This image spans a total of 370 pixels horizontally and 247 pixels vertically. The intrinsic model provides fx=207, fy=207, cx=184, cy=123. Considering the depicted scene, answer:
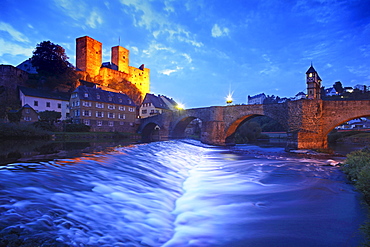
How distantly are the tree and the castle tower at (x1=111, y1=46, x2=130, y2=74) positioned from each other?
2150 cm

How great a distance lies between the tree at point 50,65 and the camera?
1709 inches

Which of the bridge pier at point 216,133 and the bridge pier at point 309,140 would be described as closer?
the bridge pier at point 309,140

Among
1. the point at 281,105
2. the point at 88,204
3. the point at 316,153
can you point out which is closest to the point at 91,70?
the point at 281,105

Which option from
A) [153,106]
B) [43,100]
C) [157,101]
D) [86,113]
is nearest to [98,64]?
[157,101]

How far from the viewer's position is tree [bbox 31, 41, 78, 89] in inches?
1709

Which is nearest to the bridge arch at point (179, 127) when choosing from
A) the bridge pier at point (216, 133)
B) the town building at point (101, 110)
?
the bridge pier at point (216, 133)

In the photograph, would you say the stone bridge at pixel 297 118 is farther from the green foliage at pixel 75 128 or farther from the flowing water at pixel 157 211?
the green foliage at pixel 75 128

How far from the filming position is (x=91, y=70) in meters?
57.8

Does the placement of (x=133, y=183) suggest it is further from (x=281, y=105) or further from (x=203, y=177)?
(x=281, y=105)

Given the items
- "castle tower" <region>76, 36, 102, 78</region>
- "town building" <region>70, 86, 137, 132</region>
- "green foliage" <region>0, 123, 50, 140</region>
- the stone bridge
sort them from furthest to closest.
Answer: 1. "castle tower" <region>76, 36, 102, 78</region>
2. "town building" <region>70, 86, 137, 132</region>
3. the stone bridge
4. "green foliage" <region>0, 123, 50, 140</region>

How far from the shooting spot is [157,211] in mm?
4039

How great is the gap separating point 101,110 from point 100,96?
279 cm

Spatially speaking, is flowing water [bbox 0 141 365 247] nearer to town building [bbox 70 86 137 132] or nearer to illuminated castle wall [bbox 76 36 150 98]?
town building [bbox 70 86 137 132]

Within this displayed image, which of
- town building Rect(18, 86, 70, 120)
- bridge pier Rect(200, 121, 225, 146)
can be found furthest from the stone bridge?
town building Rect(18, 86, 70, 120)
